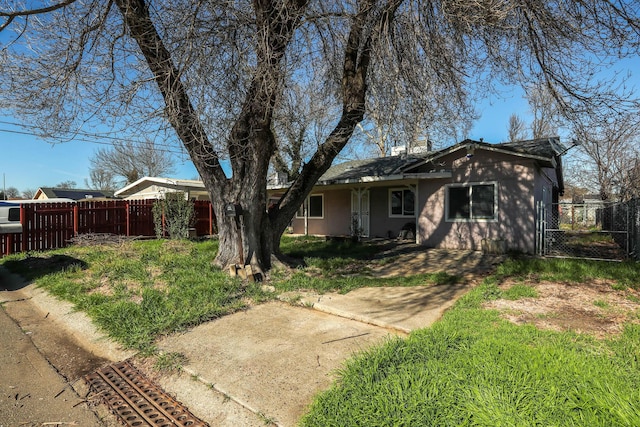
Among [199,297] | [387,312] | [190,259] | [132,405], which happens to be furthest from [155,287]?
[387,312]

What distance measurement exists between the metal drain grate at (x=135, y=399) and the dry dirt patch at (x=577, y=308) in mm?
4015

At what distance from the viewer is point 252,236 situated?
734cm

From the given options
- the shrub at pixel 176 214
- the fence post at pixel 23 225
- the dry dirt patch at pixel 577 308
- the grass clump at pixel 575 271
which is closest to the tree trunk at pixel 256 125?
the dry dirt patch at pixel 577 308

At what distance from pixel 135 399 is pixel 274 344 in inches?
56.9

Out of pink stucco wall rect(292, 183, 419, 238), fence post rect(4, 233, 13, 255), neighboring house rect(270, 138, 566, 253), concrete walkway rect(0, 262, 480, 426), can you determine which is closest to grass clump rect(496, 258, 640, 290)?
concrete walkway rect(0, 262, 480, 426)

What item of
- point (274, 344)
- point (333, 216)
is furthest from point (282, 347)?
point (333, 216)

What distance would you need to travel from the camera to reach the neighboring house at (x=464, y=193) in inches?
410

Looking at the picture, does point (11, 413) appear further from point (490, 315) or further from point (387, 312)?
point (490, 315)

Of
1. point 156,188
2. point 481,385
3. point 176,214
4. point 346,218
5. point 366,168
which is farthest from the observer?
point 156,188

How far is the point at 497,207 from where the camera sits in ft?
35.7

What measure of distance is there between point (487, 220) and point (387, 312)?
7.44 m

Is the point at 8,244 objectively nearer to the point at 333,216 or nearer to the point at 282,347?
the point at 282,347

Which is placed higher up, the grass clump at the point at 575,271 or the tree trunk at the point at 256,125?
the tree trunk at the point at 256,125

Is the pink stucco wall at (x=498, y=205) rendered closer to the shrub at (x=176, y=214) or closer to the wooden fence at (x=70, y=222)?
the shrub at (x=176, y=214)
